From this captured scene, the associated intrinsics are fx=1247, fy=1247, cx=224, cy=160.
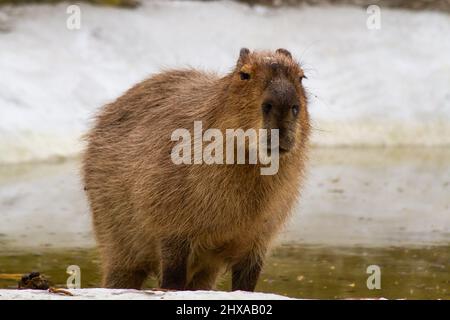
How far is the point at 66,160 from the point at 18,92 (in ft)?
4.92

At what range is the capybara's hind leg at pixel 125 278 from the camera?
26.6ft

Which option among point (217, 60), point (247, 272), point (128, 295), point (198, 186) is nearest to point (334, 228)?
point (247, 272)

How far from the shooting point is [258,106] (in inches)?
262

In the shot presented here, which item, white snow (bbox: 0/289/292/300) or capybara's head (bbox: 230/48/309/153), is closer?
white snow (bbox: 0/289/292/300)

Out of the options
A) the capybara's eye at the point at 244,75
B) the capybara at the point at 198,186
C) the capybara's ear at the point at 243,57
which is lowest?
the capybara at the point at 198,186

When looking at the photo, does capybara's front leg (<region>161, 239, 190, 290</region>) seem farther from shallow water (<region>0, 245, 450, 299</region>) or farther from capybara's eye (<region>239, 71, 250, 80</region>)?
shallow water (<region>0, 245, 450, 299</region>)

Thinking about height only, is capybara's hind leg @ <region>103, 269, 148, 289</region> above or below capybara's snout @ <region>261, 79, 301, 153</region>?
below

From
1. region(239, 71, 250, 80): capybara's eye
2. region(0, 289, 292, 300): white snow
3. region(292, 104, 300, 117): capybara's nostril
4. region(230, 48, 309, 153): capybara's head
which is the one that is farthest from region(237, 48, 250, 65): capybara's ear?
region(0, 289, 292, 300): white snow

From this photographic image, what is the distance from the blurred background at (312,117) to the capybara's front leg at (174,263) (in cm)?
165

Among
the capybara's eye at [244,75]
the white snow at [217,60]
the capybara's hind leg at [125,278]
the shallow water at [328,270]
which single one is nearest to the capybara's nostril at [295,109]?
the capybara's eye at [244,75]

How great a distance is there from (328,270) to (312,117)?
6.30m

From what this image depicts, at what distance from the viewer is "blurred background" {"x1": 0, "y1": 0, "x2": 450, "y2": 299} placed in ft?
33.2

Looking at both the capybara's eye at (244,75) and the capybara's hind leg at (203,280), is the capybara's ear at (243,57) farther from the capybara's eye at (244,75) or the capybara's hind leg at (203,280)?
the capybara's hind leg at (203,280)

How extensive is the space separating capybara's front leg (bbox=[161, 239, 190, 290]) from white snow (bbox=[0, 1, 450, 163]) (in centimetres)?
750
